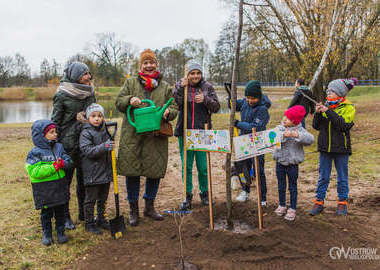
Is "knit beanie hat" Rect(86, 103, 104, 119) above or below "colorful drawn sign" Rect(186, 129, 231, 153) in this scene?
above

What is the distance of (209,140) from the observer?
3.71m

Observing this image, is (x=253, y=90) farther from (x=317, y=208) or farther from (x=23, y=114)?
(x=23, y=114)

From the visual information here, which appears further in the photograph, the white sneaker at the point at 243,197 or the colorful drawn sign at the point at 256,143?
the white sneaker at the point at 243,197

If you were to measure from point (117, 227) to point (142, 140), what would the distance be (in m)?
1.11

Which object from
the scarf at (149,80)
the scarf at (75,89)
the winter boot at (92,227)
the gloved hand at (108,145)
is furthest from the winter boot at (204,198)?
the scarf at (75,89)

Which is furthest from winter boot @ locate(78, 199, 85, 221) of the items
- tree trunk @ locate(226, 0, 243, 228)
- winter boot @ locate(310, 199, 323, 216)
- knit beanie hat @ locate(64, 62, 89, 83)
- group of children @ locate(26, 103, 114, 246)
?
winter boot @ locate(310, 199, 323, 216)

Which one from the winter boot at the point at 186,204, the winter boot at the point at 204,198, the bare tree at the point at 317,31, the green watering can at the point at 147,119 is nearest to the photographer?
the green watering can at the point at 147,119

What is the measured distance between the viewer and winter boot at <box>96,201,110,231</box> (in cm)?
388

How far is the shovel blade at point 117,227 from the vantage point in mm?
3594

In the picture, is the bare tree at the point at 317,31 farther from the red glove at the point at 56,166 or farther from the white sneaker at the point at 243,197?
the red glove at the point at 56,166

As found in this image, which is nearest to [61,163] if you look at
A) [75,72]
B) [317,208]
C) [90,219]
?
[90,219]

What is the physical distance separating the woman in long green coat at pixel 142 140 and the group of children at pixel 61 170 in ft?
0.81

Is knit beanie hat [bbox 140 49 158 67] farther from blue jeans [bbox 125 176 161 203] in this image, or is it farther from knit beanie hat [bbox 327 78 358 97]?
knit beanie hat [bbox 327 78 358 97]

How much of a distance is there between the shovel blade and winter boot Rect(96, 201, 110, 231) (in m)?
0.29
